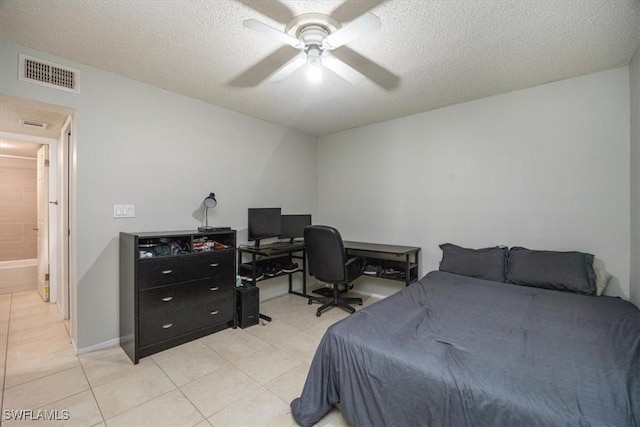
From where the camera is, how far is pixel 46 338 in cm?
272

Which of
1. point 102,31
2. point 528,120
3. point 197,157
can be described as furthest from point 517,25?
point 197,157

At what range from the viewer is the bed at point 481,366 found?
1090 millimetres

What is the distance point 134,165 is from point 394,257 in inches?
126

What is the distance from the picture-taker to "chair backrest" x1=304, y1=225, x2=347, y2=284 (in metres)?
3.19

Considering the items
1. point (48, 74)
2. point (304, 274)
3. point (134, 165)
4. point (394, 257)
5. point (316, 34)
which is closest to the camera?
point (316, 34)

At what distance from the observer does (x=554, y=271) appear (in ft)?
8.16

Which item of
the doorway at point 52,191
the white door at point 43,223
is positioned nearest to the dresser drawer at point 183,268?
the doorway at point 52,191

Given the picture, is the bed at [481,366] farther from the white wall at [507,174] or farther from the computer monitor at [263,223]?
the computer monitor at [263,223]

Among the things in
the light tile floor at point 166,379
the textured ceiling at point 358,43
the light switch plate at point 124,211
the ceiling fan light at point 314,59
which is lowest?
the light tile floor at point 166,379

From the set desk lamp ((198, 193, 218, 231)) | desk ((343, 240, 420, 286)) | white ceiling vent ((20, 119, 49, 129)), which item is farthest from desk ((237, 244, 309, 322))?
white ceiling vent ((20, 119, 49, 129))

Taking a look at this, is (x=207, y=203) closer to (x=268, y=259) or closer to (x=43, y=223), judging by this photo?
(x=268, y=259)

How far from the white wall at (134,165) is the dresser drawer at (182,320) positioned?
504mm

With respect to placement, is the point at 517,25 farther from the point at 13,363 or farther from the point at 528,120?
the point at 13,363

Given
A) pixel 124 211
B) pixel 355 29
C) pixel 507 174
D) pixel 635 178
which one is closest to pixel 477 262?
pixel 507 174
